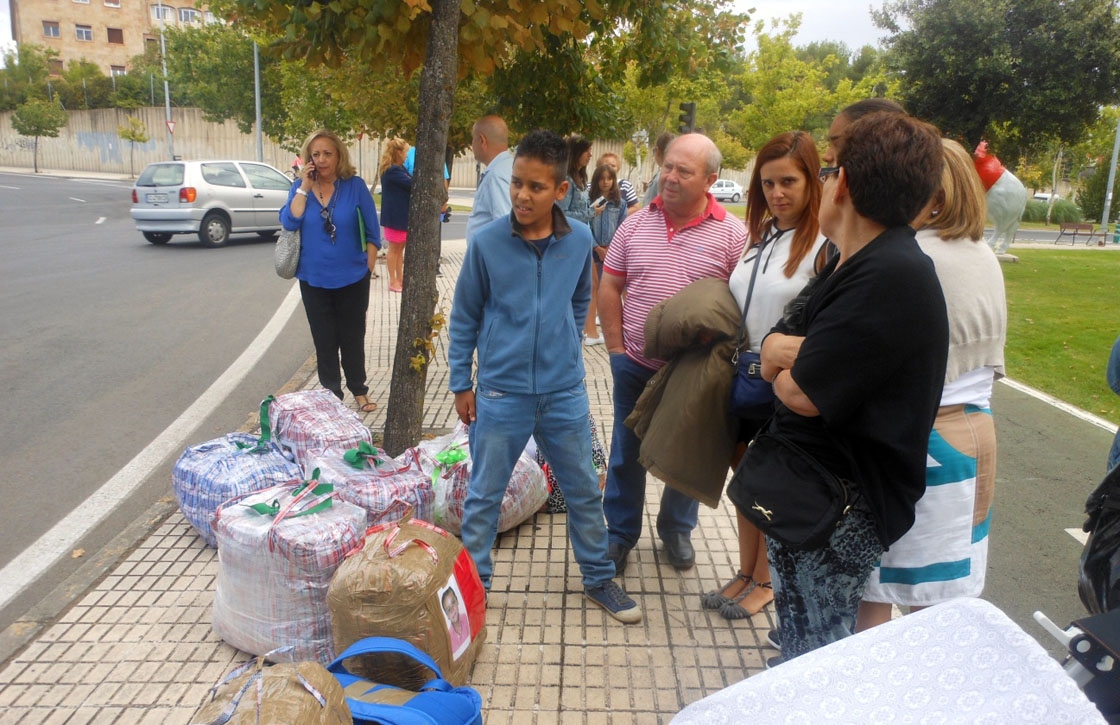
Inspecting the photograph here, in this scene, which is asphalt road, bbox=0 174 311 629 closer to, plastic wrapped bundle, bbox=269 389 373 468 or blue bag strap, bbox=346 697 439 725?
plastic wrapped bundle, bbox=269 389 373 468

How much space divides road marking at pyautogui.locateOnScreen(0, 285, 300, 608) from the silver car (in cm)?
941

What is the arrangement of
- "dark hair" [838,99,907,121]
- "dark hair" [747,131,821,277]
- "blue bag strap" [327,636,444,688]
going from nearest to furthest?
1. "blue bag strap" [327,636,444,688]
2. "dark hair" [838,99,907,121]
3. "dark hair" [747,131,821,277]

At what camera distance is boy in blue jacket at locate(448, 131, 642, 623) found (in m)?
3.10

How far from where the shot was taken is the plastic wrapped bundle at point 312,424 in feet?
13.3

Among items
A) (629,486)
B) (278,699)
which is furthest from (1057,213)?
(278,699)

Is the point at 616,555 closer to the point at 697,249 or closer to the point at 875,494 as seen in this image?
the point at 697,249

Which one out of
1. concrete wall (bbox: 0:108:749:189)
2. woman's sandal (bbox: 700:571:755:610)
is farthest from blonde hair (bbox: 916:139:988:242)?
concrete wall (bbox: 0:108:749:189)

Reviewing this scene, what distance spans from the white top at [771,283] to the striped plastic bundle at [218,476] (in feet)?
7.12

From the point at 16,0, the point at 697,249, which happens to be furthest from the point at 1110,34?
the point at 16,0

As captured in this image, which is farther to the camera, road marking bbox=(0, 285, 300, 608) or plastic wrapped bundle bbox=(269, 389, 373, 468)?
plastic wrapped bundle bbox=(269, 389, 373, 468)

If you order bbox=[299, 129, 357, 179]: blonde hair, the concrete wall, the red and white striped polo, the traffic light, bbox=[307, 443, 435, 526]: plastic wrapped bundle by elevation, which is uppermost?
the traffic light

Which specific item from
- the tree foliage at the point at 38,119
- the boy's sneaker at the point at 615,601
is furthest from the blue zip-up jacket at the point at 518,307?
the tree foliage at the point at 38,119

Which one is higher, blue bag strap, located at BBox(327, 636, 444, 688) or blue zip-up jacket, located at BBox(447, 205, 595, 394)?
blue zip-up jacket, located at BBox(447, 205, 595, 394)

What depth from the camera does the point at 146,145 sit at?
166 ft
